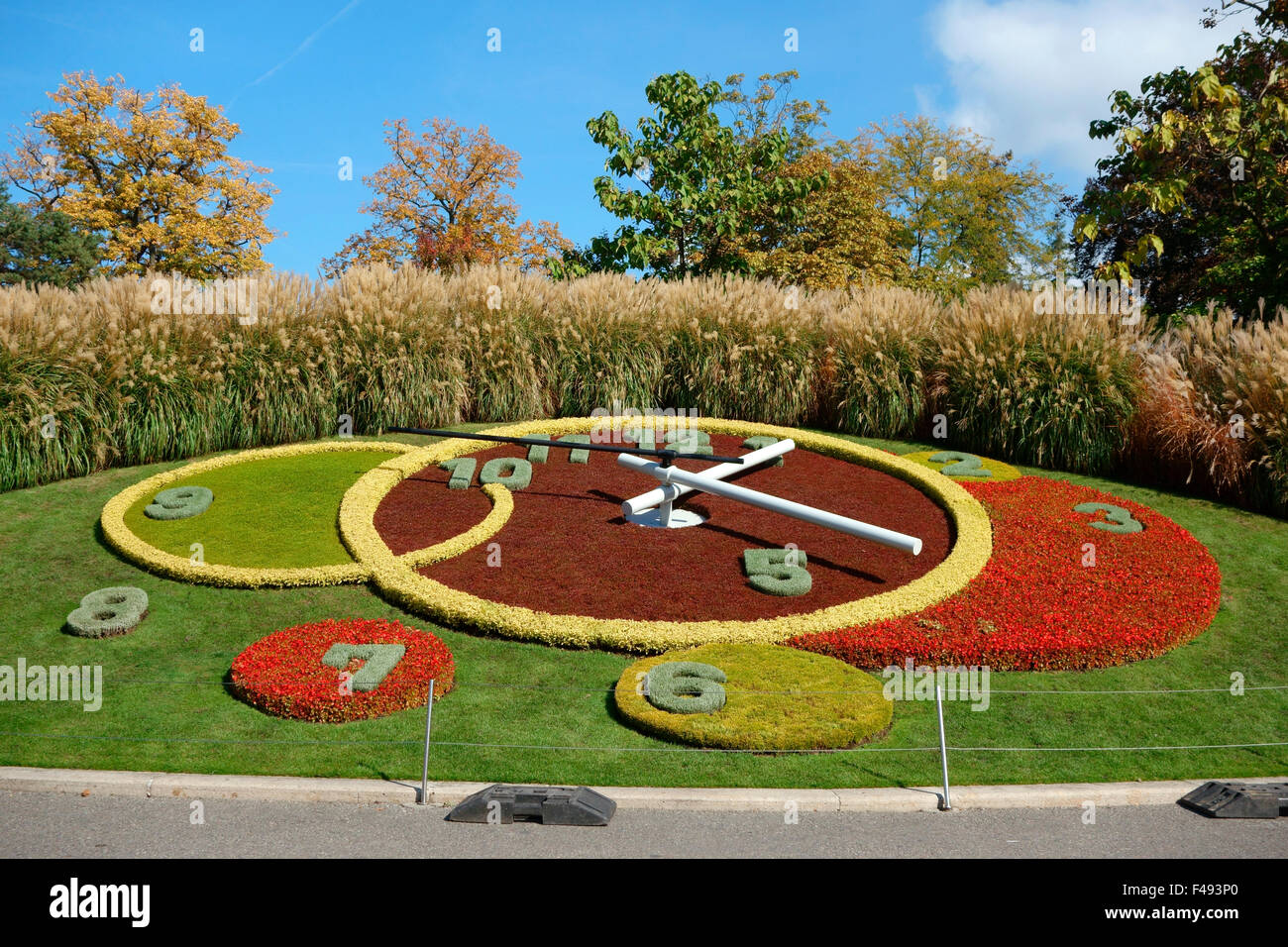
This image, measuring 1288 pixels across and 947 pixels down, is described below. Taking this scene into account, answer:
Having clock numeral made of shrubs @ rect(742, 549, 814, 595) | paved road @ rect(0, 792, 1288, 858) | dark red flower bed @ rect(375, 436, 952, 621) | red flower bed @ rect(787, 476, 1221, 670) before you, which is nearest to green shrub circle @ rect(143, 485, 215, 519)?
dark red flower bed @ rect(375, 436, 952, 621)

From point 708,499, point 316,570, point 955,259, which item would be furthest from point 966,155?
point 316,570

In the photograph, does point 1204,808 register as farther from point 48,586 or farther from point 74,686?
point 48,586

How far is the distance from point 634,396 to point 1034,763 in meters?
10.0

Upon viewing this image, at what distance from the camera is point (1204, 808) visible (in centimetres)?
703

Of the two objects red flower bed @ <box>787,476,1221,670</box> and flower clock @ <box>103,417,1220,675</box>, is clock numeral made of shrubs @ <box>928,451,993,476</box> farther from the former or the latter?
red flower bed @ <box>787,476,1221,670</box>

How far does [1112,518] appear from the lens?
1225cm

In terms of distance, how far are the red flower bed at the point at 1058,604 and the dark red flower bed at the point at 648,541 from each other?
802mm

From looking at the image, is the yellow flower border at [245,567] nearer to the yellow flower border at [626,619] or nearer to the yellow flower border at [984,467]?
the yellow flower border at [626,619]

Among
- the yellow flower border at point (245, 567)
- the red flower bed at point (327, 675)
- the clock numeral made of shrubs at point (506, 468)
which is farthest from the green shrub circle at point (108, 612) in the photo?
the clock numeral made of shrubs at point (506, 468)

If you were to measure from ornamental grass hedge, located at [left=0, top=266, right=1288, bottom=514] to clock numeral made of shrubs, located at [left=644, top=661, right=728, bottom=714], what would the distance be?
27.0 ft

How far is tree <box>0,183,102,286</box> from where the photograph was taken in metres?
39.5

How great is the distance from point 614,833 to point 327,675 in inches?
127

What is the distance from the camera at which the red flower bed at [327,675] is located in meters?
8.11

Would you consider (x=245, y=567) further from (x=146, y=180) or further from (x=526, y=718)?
(x=146, y=180)
